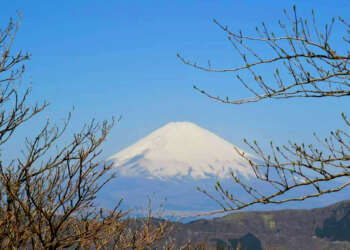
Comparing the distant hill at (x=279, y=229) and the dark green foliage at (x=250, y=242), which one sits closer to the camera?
Answer: the dark green foliage at (x=250, y=242)

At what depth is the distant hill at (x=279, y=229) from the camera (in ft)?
529

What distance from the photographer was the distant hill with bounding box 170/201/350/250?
16125cm

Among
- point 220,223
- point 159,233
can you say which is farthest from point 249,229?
point 159,233

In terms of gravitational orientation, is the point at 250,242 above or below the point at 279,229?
below

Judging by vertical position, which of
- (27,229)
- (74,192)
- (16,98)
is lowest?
(27,229)

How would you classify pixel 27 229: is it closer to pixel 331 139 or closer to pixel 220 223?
pixel 331 139

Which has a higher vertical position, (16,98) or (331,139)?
(16,98)

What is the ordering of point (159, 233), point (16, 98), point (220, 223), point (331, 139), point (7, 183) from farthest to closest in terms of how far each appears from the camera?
1. point (220, 223)
2. point (159, 233)
3. point (16, 98)
4. point (7, 183)
5. point (331, 139)

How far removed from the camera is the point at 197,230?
166 metres

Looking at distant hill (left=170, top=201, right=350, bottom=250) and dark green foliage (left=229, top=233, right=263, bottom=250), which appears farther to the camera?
distant hill (left=170, top=201, right=350, bottom=250)

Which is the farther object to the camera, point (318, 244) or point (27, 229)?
point (318, 244)

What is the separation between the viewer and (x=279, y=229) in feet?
591

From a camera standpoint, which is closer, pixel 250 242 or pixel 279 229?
pixel 250 242

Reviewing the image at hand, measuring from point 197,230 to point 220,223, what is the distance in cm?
1331
